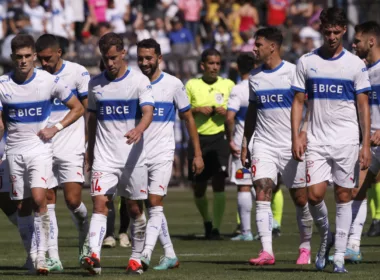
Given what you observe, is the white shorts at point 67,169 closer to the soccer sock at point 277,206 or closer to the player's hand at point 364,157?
the player's hand at point 364,157

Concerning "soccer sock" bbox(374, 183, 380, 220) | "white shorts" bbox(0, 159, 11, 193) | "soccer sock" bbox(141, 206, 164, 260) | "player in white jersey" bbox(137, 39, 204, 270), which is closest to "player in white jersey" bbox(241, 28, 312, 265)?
"player in white jersey" bbox(137, 39, 204, 270)

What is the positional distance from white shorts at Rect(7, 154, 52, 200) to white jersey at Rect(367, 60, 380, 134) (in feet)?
12.4

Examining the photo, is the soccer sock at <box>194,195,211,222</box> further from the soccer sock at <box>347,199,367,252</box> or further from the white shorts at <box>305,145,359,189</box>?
the white shorts at <box>305,145,359,189</box>

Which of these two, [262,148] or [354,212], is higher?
[262,148]

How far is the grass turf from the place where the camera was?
11250 millimetres

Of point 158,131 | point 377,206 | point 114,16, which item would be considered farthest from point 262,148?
point 114,16

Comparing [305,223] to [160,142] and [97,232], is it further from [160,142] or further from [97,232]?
[97,232]

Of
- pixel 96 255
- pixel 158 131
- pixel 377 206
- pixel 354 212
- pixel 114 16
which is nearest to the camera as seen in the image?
pixel 96 255

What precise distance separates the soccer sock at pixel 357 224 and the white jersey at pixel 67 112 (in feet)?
10.0

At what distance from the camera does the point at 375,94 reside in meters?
13.1

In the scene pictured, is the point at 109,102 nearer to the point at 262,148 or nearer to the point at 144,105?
the point at 144,105

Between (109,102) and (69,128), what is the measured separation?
1.68 m

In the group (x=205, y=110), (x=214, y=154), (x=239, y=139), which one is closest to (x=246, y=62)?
(x=205, y=110)

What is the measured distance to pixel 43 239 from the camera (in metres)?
11.4
